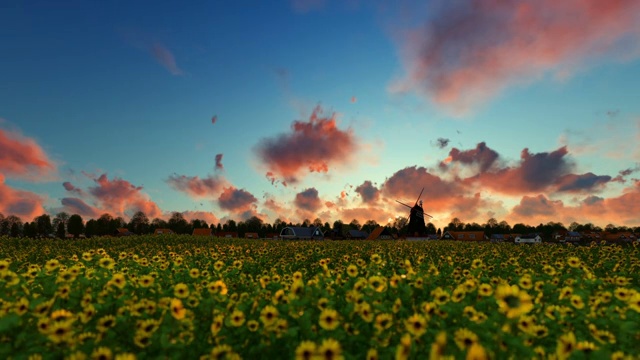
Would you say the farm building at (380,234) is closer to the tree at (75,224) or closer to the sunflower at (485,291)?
the tree at (75,224)

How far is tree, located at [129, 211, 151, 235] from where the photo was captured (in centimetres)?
13900

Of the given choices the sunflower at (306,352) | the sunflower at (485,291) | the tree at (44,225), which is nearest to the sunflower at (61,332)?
the sunflower at (306,352)

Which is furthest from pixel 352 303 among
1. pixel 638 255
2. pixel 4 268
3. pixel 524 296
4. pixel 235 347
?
pixel 638 255

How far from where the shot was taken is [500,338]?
5000mm

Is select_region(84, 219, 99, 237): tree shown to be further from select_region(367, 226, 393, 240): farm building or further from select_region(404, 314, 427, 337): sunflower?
select_region(404, 314, 427, 337): sunflower

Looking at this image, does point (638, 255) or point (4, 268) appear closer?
point (4, 268)

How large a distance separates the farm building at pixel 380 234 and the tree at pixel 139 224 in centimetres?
7673

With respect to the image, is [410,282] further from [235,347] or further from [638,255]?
[638,255]

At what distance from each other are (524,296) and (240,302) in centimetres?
461

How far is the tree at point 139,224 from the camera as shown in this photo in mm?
139000

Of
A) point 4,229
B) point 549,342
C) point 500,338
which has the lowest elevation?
point 549,342

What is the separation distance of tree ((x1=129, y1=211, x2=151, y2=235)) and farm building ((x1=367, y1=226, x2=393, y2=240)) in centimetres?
7673

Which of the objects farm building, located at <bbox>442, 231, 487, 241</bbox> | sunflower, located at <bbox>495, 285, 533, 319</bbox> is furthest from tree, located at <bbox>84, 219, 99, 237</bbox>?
sunflower, located at <bbox>495, 285, 533, 319</bbox>

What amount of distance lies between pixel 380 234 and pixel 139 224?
84374 mm
